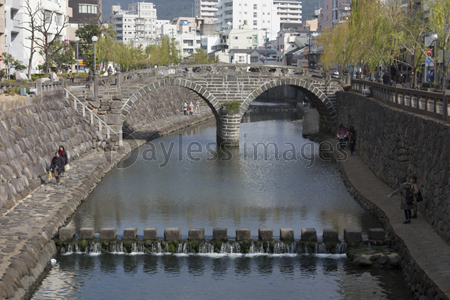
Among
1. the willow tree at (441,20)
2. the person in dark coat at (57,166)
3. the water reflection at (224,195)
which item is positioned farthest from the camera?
the willow tree at (441,20)

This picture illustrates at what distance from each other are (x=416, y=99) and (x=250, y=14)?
140952 mm

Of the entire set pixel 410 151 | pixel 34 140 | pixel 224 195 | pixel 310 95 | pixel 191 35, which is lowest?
pixel 224 195

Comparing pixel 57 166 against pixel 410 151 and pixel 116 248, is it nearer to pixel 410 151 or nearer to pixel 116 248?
pixel 116 248

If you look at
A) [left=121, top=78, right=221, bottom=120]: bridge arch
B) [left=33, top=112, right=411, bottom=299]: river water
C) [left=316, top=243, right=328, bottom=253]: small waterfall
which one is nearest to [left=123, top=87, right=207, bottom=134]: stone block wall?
[left=121, top=78, right=221, bottom=120]: bridge arch

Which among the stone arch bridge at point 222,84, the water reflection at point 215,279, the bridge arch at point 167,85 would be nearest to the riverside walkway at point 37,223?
the water reflection at point 215,279

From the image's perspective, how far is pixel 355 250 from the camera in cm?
1877

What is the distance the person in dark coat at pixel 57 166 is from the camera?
86.2 ft

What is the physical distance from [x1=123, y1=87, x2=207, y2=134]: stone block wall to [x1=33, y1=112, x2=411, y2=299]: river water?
10009 millimetres

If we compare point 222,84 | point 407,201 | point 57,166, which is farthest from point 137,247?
point 222,84

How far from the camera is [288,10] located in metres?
195

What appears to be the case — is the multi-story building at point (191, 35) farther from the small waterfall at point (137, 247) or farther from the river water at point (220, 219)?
the small waterfall at point (137, 247)

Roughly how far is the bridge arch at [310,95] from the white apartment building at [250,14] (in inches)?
4388

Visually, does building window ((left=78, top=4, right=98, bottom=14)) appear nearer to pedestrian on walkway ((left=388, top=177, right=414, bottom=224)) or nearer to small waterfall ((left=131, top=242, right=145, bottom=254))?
small waterfall ((left=131, top=242, right=145, bottom=254))

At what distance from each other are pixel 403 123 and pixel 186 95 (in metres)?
56.9
